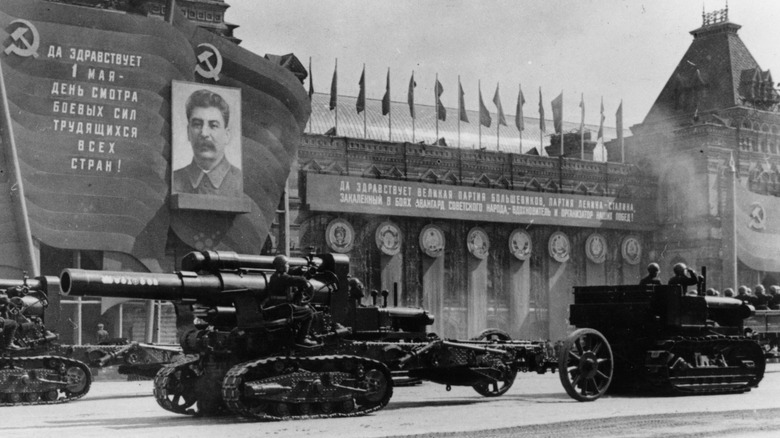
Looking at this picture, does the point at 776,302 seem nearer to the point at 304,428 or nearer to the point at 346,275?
the point at 346,275

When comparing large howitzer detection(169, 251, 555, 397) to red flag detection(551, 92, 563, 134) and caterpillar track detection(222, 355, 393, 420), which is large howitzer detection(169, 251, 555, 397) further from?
red flag detection(551, 92, 563, 134)

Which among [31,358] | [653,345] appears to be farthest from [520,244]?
[31,358]

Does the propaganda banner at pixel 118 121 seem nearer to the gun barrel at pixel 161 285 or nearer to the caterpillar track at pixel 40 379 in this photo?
the caterpillar track at pixel 40 379

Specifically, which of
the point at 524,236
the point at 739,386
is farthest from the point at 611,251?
the point at 739,386

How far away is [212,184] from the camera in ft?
134

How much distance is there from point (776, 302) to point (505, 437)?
2086 cm

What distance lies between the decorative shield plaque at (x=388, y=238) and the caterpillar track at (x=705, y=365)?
2806 centimetres

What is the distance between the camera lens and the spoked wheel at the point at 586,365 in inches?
718

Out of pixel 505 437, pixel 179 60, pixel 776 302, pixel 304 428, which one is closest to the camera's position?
pixel 505 437

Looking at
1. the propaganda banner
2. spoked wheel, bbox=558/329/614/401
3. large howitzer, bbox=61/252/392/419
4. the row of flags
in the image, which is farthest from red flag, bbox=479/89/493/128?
large howitzer, bbox=61/252/392/419

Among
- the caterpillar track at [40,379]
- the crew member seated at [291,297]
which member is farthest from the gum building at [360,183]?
the crew member seated at [291,297]

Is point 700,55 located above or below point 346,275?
above

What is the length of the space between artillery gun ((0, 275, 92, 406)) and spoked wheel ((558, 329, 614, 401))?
9522 millimetres

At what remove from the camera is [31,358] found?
20.8 m
